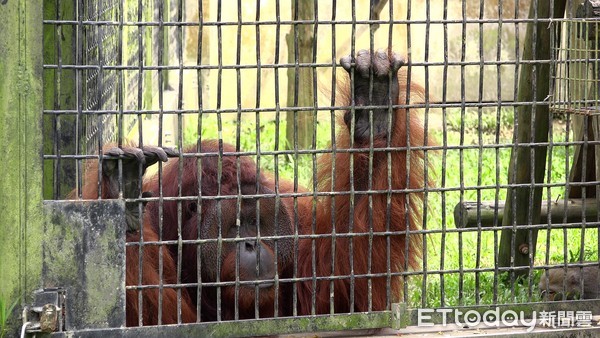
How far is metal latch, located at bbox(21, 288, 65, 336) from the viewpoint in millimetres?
2371

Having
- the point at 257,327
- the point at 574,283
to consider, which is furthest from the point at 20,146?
the point at 574,283

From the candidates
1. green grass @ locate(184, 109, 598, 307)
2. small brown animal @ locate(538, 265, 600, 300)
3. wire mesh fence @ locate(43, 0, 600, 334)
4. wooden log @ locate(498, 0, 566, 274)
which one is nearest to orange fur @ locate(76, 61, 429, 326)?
wire mesh fence @ locate(43, 0, 600, 334)

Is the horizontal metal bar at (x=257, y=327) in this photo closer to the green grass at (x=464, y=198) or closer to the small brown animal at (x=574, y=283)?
the green grass at (x=464, y=198)

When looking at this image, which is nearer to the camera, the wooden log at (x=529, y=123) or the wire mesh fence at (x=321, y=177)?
the wire mesh fence at (x=321, y=177)

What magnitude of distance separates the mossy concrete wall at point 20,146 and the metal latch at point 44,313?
3cm

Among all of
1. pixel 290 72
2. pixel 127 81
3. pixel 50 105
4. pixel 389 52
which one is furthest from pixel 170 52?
pixel 389 52

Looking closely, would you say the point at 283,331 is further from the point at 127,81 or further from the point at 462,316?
the point at 127,81

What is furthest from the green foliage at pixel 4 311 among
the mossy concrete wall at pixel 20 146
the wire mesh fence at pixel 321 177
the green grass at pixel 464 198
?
the green grass at pixel 464 198

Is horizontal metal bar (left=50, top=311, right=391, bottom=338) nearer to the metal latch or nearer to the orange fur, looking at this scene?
the metal latch

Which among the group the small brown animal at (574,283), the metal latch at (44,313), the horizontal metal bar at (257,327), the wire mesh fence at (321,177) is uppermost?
the wire mesh fence at (321,177)

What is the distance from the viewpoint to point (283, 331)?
8.51 feet

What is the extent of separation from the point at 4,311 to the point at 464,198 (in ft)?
12.6

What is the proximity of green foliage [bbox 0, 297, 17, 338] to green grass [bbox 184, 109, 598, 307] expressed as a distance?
714 millimetres

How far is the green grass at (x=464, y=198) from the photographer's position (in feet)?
8.93
